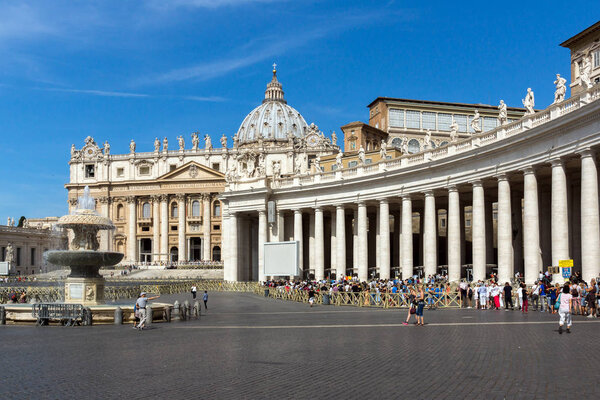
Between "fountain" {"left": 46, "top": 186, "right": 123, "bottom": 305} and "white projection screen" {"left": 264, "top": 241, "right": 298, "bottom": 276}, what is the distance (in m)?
18.2

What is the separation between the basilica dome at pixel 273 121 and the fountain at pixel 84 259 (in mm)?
138268

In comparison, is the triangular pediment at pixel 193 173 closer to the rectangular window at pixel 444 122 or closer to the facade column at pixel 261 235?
the rectangular window at pixel 444 122

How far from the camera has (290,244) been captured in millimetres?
48688

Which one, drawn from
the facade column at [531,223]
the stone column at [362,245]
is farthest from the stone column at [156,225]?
the facade column at [531,223]

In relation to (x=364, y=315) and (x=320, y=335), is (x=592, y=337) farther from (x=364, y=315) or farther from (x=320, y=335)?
(x=364, y=315)

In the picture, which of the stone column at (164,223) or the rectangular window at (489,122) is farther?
the stone column at (164,223)

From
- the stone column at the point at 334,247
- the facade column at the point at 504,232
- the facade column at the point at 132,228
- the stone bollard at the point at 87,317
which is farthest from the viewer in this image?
the facade column at the point at 132,228

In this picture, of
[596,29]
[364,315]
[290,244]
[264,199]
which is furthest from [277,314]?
[596,29]

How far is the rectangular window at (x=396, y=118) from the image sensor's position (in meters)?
104

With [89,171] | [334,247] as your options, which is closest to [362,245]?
[334,247]

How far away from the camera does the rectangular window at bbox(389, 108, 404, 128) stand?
104m

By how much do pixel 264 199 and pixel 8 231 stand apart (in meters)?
76.6

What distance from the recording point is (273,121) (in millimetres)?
176375

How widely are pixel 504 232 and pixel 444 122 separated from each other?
70009 mm
